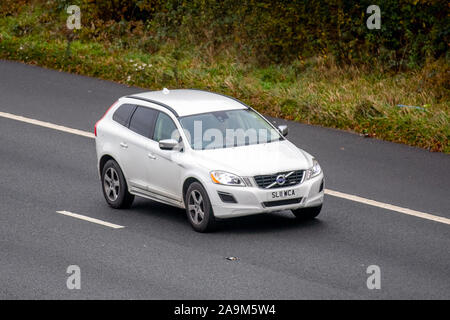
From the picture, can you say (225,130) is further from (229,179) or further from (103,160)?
(103,160)

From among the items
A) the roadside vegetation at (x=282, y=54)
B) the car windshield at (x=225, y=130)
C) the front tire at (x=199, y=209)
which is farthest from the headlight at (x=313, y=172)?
the roadside vegetation at (x=282, y=54)

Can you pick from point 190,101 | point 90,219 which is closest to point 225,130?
point 190,101

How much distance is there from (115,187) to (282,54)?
10.8 m

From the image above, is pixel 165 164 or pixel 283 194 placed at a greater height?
pixel 165 164

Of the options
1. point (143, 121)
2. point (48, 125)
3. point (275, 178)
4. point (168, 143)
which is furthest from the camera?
point (48, 125)

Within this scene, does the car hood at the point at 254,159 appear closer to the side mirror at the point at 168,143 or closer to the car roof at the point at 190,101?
the side mirror at the point at 168,143

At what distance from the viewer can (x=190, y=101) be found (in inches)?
593

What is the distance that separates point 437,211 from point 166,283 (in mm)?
5356

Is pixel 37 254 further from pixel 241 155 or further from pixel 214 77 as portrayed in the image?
pixel 214 77

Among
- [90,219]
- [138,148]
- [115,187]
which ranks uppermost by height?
[138,148]

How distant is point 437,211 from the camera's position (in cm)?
1518

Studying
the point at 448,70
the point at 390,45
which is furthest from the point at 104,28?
the point at 448,70

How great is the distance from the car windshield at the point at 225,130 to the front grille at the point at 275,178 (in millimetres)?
920

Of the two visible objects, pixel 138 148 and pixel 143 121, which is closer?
pixel 138 148
